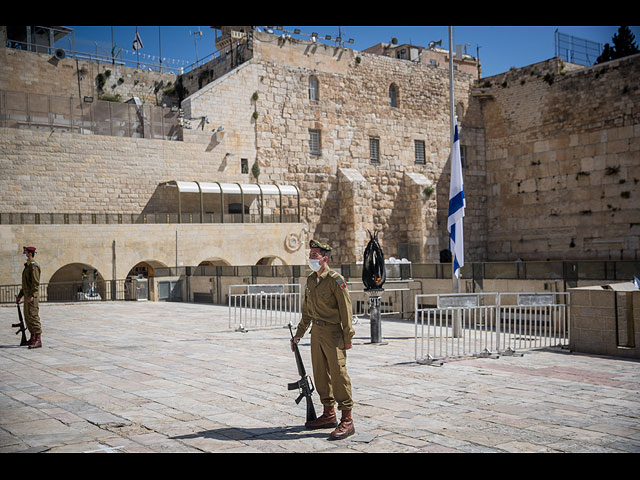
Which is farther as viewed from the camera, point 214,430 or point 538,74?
point 538,74

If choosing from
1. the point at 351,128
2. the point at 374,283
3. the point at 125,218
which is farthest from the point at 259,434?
the point at 351,128

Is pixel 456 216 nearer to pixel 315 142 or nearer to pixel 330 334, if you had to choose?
pixel 330 334

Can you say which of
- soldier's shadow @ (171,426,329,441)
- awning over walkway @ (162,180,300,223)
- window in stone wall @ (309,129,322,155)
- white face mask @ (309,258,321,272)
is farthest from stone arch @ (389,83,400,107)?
soldier's shadow @ (171,426,329,441)

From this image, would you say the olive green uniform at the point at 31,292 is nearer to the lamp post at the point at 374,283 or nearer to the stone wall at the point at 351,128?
the lamp post at the point at 374,283

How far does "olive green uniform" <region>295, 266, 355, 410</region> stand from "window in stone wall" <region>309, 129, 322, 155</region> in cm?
2699

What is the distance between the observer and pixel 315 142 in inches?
1261

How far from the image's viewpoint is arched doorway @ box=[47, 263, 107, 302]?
23077 mm

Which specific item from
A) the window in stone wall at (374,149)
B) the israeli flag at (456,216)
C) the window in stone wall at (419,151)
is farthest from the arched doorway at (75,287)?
the window in stone wall at (419,151)

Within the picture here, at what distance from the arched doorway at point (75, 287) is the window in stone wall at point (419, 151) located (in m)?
17.5

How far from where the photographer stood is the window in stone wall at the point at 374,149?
111 ft

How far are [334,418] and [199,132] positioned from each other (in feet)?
80.1
